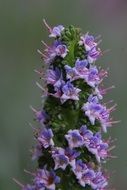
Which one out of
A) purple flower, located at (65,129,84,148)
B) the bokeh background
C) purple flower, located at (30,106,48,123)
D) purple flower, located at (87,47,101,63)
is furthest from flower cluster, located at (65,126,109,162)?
the bokeh background

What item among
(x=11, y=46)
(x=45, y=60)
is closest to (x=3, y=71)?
(x=11, y=46)

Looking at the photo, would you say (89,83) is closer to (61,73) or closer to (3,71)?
(61,73)

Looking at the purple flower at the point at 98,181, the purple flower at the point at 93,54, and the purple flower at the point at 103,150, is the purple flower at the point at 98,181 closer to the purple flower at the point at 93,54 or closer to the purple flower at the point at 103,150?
the purple flower at the point at 103,150

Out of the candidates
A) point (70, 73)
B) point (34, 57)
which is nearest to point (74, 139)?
point (70, 73)

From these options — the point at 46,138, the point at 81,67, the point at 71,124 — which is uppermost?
the point at 81,67

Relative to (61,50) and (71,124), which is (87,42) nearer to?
(61,50)

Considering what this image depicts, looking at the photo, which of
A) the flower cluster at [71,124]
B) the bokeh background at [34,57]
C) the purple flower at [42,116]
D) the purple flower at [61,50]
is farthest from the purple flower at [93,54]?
A: the bokeh background at [34,57]

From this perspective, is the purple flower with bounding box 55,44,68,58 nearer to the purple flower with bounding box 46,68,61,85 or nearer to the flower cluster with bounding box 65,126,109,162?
the purple flower with bounding box 46,68,61,85
